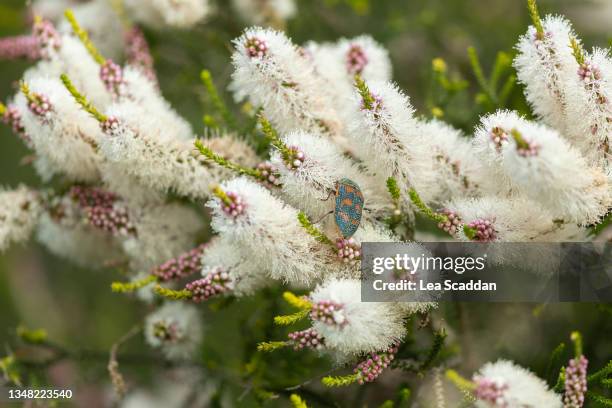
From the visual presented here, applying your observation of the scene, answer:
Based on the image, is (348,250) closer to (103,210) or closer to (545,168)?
(545,168)

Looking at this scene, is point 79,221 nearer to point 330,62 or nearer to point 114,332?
point 330,62

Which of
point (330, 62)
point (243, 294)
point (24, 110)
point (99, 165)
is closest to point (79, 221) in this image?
point (99, 165)

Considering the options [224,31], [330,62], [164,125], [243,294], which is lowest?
[243,294]

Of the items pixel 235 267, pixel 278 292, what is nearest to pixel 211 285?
pixel 235 267

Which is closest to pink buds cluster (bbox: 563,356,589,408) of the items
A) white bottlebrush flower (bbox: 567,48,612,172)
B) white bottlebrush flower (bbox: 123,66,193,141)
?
white bottlebrush flower (bbox: 567,48,612,172)

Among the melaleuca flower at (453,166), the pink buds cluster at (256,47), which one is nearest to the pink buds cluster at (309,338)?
the melaleuca flower at (453,166)

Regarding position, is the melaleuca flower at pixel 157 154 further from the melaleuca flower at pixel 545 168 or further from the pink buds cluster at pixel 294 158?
the melaleuca flower at pixel 545 168

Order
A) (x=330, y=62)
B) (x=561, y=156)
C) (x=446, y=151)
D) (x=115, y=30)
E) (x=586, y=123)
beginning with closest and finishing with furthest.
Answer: (x=561, y=156) < (x=586, y=123) < (x=446, y=151) < (x=330, y=62) < (x=115, y=30)
